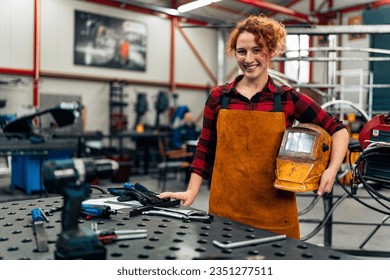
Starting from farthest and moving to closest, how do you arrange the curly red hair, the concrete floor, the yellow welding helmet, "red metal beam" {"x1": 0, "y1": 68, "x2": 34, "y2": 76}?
"red metal beam" {"x1": 0, "y1": 68, "x2": 34, "y2": 76} → the concrete floor → the curly red hair → the yellow welding helmet

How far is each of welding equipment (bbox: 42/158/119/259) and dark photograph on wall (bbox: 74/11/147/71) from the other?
7.02 metres

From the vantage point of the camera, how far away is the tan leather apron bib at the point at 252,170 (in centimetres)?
129

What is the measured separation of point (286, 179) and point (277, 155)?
112 millimetres

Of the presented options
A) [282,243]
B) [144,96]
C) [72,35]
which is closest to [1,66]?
[72,35]

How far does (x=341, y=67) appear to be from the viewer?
8.12 m

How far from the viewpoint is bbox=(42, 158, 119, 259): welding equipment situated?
25.1 inches

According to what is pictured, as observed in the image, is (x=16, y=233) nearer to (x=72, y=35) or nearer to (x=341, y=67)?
(x=72, y=35)

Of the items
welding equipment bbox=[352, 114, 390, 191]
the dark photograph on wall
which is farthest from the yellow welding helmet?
the dark photograph on wall

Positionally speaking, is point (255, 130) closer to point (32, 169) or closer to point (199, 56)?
point (32, 169)

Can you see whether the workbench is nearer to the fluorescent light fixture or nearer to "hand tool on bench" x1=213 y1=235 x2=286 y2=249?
"hand tool on bench" x1=213 y1=235 x2=286 y2=249

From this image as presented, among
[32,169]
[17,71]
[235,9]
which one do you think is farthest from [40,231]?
[17,71]

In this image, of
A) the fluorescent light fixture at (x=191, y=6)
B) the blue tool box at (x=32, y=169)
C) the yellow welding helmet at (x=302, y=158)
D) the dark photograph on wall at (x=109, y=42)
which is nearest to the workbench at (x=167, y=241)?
the yellow welding helmet at (x=302, y=158)

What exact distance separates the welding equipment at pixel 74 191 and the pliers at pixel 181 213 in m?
0.37

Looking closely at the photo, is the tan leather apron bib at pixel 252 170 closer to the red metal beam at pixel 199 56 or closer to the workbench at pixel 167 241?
the workbench at pixel 167 241
